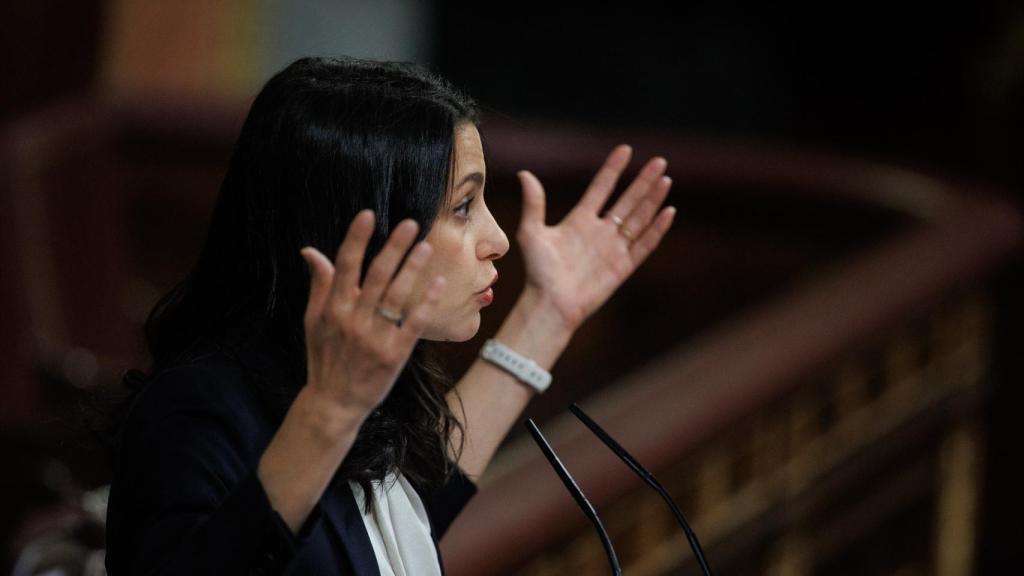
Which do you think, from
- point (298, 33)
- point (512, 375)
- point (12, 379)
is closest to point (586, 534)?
point (512, 375)

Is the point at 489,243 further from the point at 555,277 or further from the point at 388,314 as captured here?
the point at 555,277

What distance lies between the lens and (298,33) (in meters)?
6.32

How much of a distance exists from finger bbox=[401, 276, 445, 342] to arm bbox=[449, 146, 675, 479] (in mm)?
527

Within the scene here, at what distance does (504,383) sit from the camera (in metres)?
1.50

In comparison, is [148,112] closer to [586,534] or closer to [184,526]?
[586,534]

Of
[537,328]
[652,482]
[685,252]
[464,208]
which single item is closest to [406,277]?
[464,208]

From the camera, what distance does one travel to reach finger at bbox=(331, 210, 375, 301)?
3.03 ft

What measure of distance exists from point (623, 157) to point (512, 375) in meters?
0.26

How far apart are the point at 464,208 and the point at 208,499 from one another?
12.0 inches

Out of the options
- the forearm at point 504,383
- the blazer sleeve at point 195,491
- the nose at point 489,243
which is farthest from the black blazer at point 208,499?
the forearm at point 504,383

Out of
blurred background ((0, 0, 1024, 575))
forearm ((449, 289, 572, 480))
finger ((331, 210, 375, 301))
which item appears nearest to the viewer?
finger ((331, 210, 375, 301))

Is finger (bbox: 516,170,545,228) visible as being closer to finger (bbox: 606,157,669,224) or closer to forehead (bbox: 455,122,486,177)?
finger (bbox: 606,157,669,224)

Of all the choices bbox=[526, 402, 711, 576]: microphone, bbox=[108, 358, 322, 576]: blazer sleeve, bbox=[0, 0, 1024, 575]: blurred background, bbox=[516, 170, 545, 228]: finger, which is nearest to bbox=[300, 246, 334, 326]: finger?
bbox=[108, 358, 322, 576]: blazer sleeve

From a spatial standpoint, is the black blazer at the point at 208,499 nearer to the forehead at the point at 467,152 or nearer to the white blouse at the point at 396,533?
the white blouse at the point at 396,533
